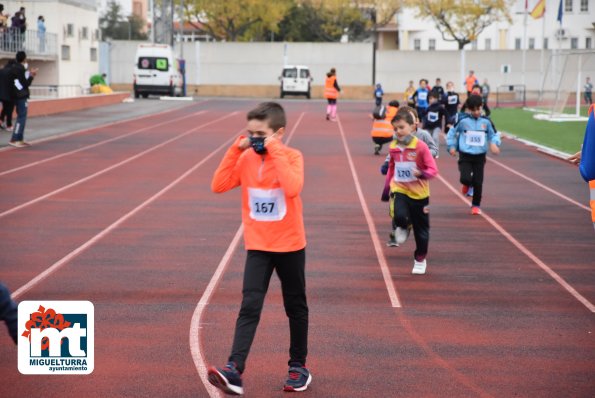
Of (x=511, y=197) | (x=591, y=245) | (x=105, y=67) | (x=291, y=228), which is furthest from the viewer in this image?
(x=105, y=67)

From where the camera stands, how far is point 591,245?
41.1 ft

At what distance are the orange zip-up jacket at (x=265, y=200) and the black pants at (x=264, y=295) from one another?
0.26 feet

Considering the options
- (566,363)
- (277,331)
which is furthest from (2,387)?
(566,363)

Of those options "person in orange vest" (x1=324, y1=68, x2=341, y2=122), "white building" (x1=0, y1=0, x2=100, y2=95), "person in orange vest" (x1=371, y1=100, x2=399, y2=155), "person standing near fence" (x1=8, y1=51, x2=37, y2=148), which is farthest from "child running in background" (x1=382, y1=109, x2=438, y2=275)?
Result: "white building" (x1=0, y1=0, x2=100, y2=95)

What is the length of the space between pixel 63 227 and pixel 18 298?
4.32 metres

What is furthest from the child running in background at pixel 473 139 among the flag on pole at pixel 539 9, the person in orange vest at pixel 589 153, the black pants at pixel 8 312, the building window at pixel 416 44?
the building window at pixel 416 44

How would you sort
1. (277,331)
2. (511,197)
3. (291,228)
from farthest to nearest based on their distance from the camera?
(511,197), (277,331), (291,228)

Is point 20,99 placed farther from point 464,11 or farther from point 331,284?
point 464,11

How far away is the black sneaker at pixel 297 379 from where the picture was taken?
6484 millimetres

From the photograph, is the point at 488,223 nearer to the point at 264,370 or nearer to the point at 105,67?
the point at 264,370

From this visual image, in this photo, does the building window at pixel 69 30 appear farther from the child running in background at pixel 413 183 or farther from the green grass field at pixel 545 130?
the child running in background at pixel 413 183

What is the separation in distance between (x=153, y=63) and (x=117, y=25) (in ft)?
139

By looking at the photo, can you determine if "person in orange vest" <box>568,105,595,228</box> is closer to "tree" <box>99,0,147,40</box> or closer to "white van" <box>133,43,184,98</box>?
"white van" <box>133,43,184,98</box>

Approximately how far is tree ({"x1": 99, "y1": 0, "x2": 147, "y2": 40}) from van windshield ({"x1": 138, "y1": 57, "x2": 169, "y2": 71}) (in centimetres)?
3894
